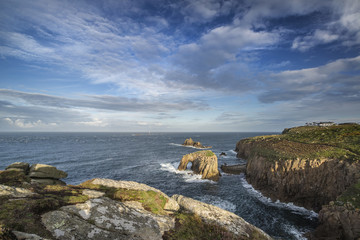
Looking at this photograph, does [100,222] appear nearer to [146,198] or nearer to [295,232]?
[146,198]

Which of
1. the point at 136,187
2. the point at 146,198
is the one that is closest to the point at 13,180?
the point at 136,187

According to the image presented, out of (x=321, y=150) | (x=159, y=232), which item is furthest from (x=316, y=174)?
(x=159, y=232)

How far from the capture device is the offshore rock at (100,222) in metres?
8.77

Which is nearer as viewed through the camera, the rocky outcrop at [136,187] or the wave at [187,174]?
the rocky outcrop at [136,187]

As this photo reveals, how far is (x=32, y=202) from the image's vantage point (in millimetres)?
10008

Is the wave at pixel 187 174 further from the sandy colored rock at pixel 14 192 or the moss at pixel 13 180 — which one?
the sandy colored rock at pixel 14 192

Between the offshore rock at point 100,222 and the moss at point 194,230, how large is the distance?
137 cm

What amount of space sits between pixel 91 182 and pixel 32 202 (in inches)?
289

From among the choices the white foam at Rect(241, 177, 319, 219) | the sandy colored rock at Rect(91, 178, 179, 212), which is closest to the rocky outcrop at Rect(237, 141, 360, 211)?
the white foam at Rect(241, 177, 319, 219)

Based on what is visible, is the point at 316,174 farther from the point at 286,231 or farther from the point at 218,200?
the point at 218,200

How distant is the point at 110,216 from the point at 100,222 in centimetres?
79

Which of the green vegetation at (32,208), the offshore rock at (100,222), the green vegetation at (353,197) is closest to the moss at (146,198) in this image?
the offshore rock at (100,222)

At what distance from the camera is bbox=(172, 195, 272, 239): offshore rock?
42.3 feet

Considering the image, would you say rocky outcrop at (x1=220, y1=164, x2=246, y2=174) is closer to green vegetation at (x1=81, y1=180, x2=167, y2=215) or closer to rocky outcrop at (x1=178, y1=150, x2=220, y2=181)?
rocky outcrop at (x1=178, y1=150, x2=220, y2=181)
